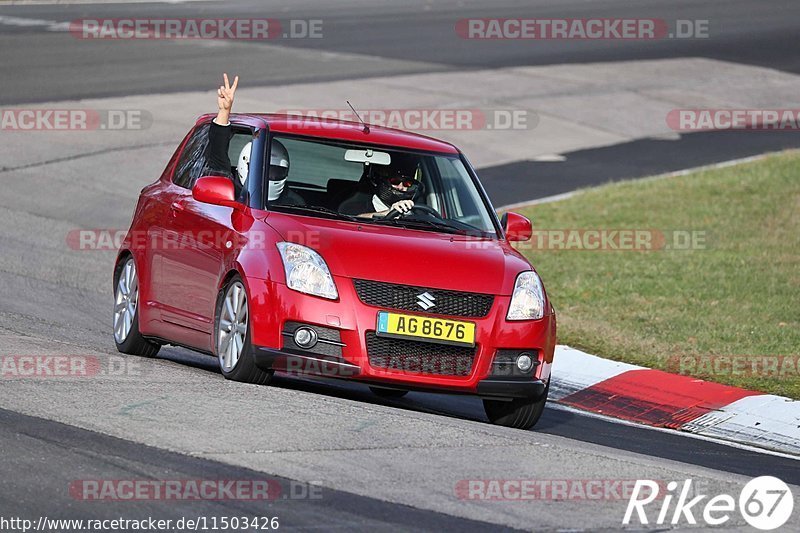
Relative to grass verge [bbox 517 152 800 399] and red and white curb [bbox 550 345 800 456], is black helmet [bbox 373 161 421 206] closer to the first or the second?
red and white curb [bbox 550 345 800 456]

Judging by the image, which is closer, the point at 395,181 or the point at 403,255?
the point at 403,255

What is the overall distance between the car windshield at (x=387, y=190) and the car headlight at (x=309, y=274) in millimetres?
705

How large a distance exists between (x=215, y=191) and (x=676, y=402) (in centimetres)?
395

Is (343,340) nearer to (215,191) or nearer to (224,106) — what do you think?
(215,191)

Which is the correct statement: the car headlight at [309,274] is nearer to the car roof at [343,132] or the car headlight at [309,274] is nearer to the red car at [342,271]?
the red car at [342,271]

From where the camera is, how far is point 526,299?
9078mm

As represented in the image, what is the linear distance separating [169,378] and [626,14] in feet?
100

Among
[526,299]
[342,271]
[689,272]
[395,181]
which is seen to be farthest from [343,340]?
[689,272]

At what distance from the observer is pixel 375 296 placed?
28.3 ft

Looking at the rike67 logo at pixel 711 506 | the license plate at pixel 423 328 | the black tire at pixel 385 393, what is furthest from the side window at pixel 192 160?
the rike67 logo at pixel 711 506

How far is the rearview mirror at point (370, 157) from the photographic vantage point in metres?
9.93

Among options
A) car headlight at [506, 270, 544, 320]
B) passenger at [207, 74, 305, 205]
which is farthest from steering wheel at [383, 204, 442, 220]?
car headlight at [506, 270, 544, 320]

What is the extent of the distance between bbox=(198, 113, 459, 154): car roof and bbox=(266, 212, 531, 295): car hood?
813 mm

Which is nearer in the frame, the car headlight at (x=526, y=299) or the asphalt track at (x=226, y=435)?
the asphalt track at (x=226, y=435)
